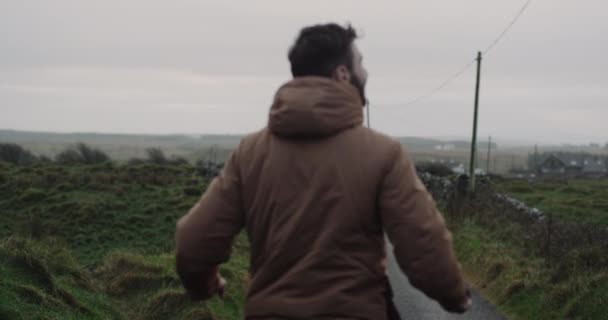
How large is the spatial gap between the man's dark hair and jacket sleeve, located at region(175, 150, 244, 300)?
0.44 meters

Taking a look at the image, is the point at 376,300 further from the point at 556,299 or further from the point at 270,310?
the point at 556,299

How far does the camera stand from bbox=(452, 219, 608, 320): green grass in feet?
31.7

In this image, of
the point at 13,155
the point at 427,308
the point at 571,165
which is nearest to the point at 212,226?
the point at 427,308

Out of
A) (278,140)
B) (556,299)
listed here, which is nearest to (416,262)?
(278,140)

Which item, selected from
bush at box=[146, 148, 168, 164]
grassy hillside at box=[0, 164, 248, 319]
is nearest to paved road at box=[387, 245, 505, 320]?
grassy hillside at box=[0, 164, 248, 319]

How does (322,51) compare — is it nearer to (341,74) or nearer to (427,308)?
(341,74)

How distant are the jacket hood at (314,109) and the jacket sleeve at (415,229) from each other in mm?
240

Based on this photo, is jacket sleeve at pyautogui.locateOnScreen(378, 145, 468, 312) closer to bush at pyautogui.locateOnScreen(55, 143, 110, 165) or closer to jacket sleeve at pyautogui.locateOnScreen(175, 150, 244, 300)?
jacket sleeve at pyautogui.locateOnScreen(175, 150, 244, 300)

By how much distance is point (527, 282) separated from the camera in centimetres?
1143

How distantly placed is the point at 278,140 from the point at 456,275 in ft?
2.74

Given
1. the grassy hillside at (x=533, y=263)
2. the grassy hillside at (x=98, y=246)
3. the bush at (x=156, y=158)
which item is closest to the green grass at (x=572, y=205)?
the grassy hillside at (x=533, y=263)

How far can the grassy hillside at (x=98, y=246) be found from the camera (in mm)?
8055

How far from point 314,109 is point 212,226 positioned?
596 millimetres

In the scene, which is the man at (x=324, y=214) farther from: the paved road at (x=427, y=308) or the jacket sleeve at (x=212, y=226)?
the paved road at (x=427, y=308)
